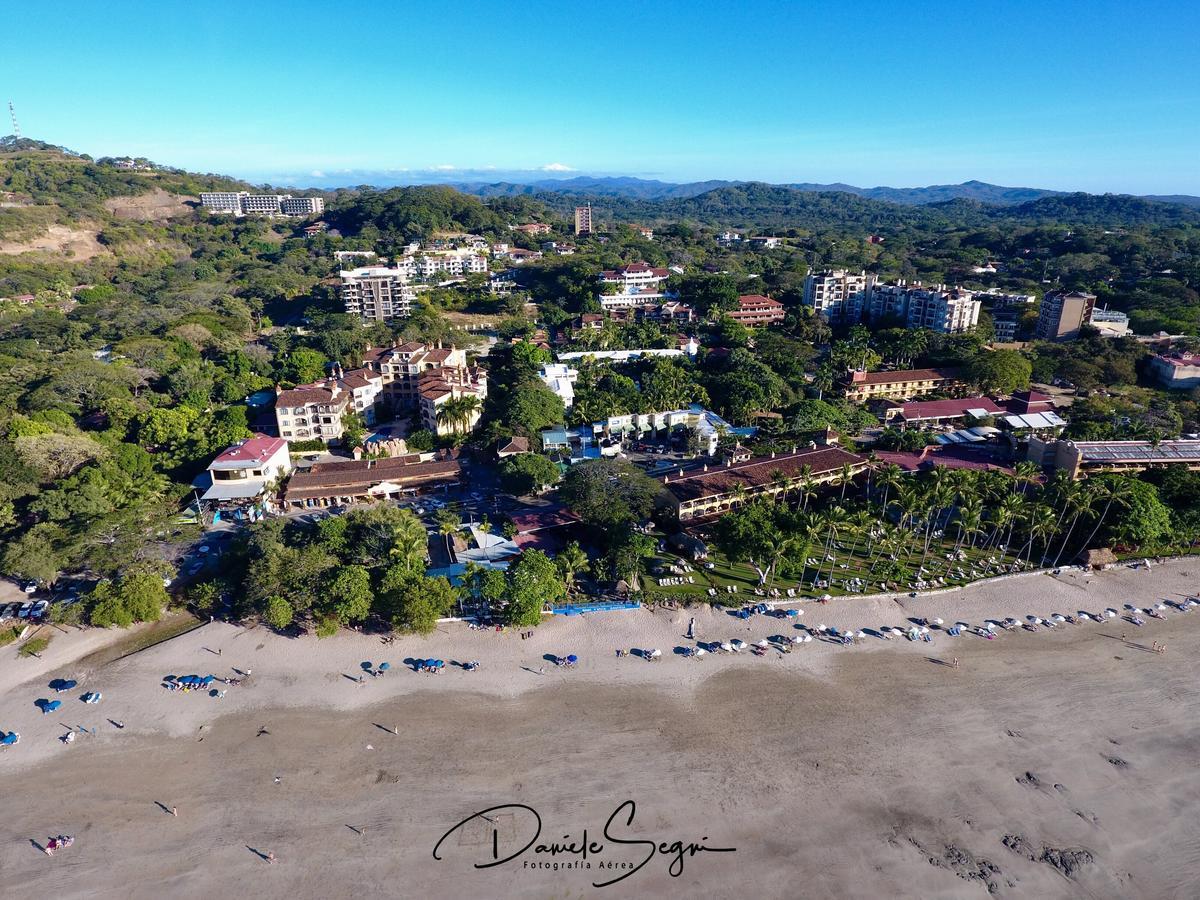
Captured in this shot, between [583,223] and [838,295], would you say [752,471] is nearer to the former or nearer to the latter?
[838,295]

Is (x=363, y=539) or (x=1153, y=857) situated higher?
(x=363, y=539)

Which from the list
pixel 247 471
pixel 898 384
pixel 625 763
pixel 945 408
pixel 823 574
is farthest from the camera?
pixel 898 384

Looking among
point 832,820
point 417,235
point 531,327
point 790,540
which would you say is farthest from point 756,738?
point 417,235

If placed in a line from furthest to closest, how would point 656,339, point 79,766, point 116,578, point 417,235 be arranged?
point 417,235, point 656,339, point 116,578, point 79,766

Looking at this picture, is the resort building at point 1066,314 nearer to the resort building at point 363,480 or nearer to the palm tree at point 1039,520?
the palm tree at point 1039,520

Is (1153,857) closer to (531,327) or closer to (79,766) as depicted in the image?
(79,766)

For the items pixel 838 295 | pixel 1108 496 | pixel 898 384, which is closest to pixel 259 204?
pixel 838 295

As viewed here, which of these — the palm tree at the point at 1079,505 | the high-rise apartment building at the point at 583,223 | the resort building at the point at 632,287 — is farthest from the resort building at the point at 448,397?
the high-rise apartment building at the point at 583,223
